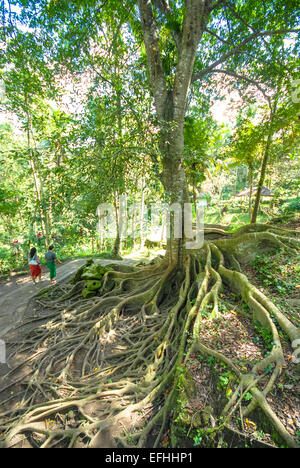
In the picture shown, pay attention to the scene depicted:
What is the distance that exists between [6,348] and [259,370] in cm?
508

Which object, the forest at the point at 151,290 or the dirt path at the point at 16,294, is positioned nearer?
the forest at the point at 151,290

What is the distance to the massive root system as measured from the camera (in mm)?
2309

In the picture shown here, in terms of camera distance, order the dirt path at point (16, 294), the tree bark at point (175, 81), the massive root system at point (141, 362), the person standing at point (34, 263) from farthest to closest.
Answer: the person standing at point (34, 263), the dirt path at point (16, 294), the tree bark at point (175, 81), the massive root system at point (141, 362)

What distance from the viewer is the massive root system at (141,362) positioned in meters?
2.31

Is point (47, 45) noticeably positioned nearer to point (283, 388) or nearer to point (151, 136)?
point (151, 136)

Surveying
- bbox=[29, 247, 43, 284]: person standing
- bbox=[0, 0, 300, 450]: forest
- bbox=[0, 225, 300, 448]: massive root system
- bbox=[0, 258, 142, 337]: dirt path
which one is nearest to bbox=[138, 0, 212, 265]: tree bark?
bbox=[0, 0, 300, 450]: forest

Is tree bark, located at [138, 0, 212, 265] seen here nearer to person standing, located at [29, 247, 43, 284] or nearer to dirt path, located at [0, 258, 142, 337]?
dirt path, located at [0, 258, 142, 337]

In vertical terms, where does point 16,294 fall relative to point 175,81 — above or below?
below

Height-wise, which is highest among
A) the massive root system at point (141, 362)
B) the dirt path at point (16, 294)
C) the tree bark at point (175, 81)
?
the tree bark at point (175, 81)

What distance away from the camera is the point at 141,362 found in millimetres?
3732

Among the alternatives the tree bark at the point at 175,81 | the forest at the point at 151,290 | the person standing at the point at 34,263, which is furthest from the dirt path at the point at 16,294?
the tree bark at the point at 175,81

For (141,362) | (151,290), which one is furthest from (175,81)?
(141,362)

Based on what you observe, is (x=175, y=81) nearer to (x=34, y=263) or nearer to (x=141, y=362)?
(x=141, y=362)

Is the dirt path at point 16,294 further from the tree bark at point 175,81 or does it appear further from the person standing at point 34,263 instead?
the tree bark at point 175,81
